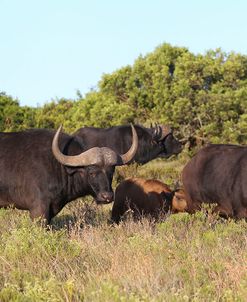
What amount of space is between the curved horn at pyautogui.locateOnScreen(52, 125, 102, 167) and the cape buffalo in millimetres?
3035

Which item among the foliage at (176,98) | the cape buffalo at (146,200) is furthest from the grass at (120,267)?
the foliage at (176,98)

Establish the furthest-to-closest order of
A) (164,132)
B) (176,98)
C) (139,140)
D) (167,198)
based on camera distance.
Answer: (176,98) < (164,132) < (139,140) < (167,198)

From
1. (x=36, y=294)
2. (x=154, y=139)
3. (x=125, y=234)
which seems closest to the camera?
(x=36, y=294)

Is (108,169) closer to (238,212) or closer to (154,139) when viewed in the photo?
(238,212)

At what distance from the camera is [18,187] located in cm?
913

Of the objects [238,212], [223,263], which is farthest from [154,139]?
[223,263]

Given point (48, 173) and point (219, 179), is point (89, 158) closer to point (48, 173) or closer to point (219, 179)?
point (48, 173)

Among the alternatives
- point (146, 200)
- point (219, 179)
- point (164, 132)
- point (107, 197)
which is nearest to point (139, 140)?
point (164, 132)

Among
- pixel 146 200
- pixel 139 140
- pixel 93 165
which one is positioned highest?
pixel 93 165

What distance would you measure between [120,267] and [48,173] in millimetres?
3254

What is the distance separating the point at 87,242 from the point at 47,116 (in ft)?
144

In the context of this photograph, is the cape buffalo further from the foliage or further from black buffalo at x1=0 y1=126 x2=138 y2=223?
the foliage

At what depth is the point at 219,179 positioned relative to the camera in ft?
37.8

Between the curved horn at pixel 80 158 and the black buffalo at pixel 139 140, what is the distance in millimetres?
8580
